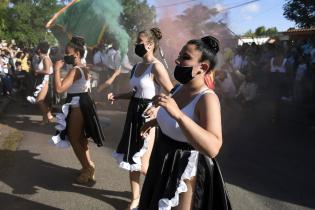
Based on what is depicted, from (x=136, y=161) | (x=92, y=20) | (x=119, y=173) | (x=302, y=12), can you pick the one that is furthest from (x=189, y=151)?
(x=302, y=12)

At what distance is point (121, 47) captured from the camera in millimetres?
15367

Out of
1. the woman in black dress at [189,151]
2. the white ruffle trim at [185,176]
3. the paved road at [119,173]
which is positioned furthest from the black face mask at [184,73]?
the paved road at [119,173]

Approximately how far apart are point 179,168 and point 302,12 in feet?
62.8

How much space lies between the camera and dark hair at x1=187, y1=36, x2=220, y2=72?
2.54 meters

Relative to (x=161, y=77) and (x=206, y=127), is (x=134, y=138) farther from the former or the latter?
(x=206, y=127)

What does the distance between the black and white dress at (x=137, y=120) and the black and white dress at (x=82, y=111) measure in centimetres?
84

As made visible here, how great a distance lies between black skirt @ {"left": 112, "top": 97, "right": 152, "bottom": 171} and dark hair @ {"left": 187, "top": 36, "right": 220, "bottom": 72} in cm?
172

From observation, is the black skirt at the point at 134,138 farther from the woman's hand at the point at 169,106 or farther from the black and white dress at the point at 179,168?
the woman's hand at the point at 169,106

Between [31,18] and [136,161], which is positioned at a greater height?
[31,18]

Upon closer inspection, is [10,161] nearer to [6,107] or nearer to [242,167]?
[242,167]

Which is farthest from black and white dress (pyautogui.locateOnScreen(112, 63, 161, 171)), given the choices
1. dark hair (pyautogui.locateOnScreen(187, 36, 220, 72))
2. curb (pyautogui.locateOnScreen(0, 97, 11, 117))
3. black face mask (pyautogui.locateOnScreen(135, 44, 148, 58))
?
curb (pyautogui.locateOnScreen(0, 97, 11, 117))

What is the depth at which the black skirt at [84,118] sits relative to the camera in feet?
16.0

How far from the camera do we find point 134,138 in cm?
425

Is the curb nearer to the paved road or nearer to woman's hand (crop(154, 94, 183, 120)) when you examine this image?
the paved road
